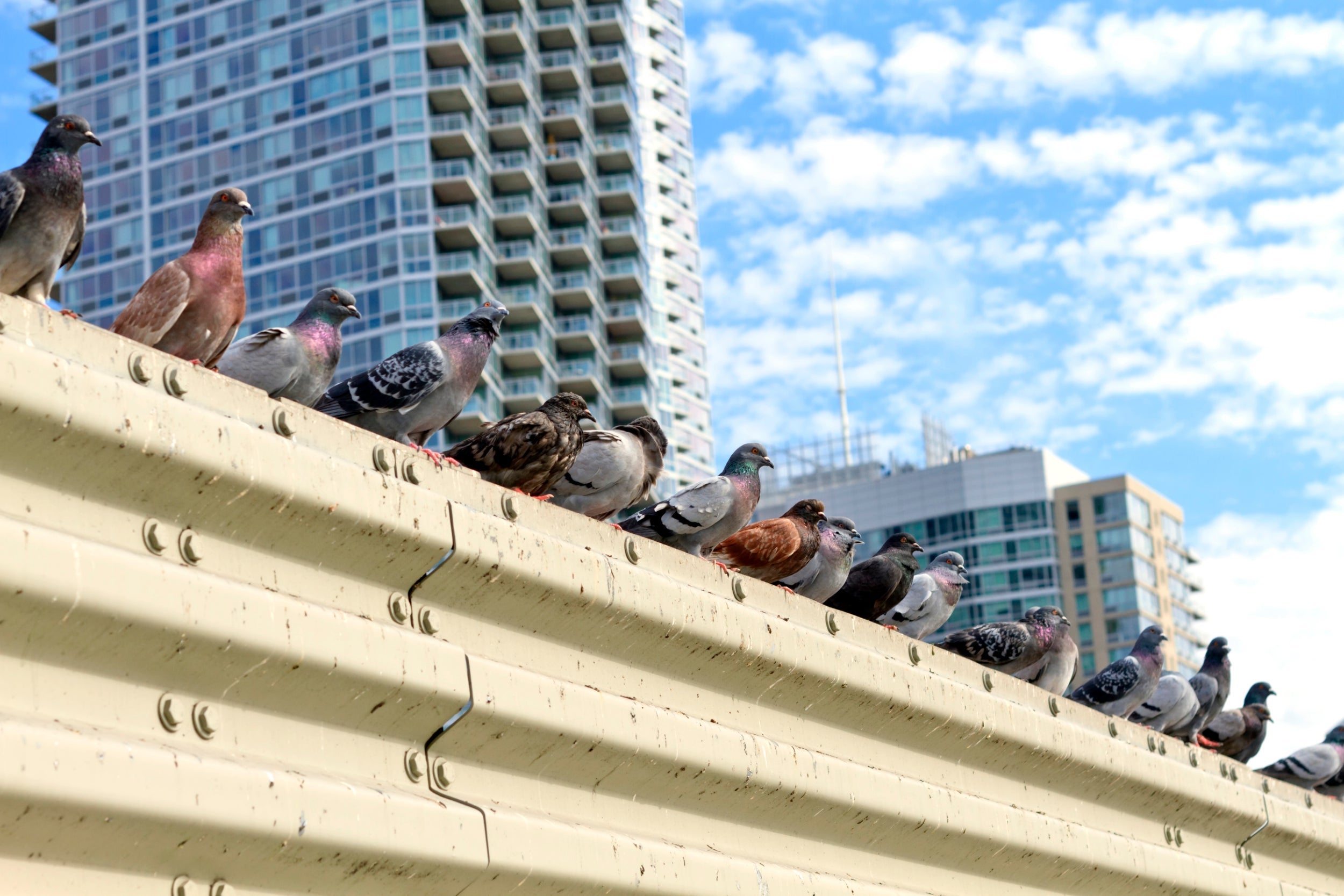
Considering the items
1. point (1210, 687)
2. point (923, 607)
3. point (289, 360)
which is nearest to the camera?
point (289, 360)

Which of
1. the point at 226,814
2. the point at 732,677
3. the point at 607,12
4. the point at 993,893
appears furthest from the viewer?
the point at 607,12

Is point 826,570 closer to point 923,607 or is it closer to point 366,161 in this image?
point 923,607

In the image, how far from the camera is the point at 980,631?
11.4 metres

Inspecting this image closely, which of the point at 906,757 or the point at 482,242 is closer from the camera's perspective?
the point at 906,757

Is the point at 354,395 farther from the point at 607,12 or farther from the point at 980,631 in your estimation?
the point at 607,12

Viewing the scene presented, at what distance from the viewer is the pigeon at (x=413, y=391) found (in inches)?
302

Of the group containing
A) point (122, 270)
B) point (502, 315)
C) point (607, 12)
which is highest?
point (607, 12)

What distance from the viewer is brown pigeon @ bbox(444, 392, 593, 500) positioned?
25.3ft

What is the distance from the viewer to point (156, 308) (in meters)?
6.56

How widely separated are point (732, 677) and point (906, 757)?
1.43m

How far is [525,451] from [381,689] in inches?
102

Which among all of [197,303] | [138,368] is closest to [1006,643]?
[197,303]

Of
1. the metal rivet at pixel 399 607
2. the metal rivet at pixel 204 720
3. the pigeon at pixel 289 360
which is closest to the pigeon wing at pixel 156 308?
the pigeon at pixel 289 360

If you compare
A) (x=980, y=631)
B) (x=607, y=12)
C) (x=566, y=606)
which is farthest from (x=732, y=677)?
(x=607, y=12)
